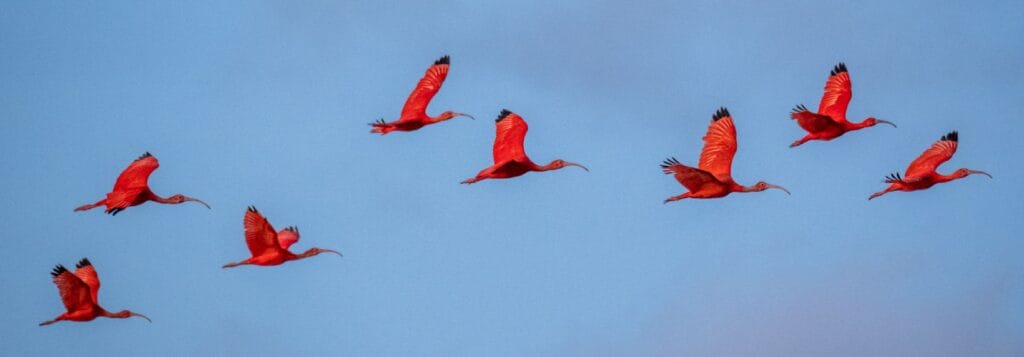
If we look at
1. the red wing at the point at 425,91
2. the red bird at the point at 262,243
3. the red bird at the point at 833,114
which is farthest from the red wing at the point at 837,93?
the red bird at the point at 262,243

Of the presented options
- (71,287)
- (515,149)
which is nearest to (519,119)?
(515,149)

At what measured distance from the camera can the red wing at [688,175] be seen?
51.5m

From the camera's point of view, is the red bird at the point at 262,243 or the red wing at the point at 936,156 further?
the red wing at the point at 936,156

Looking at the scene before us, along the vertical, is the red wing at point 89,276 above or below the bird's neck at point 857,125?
below

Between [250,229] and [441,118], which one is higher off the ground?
[441,118]

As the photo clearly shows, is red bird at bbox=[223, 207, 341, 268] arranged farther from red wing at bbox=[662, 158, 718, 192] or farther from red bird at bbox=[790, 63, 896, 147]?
red bird at bbox=[790, 63, 896, 147]

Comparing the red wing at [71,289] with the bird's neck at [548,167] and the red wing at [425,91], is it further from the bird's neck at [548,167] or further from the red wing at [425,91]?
the bird's neck at [548,167]

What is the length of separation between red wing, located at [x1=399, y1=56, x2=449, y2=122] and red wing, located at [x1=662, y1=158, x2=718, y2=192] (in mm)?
7833

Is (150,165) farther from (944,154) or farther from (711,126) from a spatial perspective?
(944,154)

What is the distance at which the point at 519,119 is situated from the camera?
5547 centimetres

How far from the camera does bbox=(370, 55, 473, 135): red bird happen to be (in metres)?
56.4

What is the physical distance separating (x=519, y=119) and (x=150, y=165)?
10.2 m

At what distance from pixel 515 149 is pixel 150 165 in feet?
33.1

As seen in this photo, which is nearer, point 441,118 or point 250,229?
point 250,229
